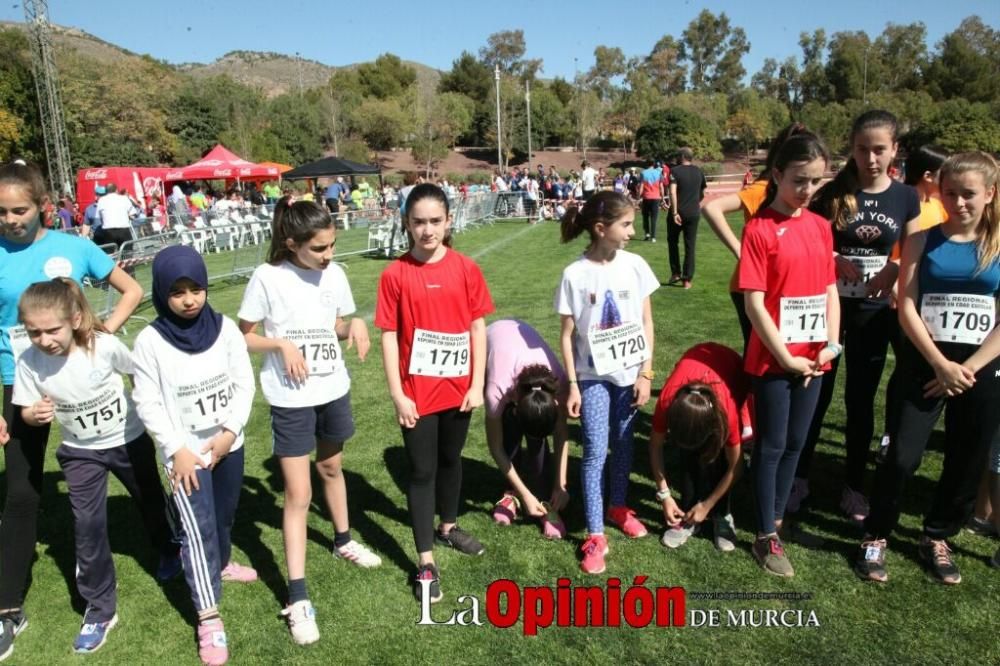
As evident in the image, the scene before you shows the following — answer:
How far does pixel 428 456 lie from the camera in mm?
3076

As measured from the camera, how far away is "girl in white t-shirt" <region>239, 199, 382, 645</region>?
2908 millimetres

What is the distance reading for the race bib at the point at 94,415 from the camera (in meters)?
2.78

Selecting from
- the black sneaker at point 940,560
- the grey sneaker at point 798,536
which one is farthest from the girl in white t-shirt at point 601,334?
the black sneaker at point 940,560

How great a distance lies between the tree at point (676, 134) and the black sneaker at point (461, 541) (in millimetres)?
60837

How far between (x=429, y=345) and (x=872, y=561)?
90.3 inches

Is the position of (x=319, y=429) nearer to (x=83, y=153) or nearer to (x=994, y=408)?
(x=994, y=408)

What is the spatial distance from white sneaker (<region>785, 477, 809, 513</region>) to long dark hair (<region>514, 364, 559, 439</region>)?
1.45 metres

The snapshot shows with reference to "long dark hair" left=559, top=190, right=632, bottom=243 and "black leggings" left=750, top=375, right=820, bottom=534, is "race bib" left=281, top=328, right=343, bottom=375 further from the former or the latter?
"black leggings" left=750, top=375, right=820, bottom=534

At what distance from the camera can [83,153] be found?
156 ft

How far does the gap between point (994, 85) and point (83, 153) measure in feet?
287

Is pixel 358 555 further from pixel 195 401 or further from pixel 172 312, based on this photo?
pixel 172 312

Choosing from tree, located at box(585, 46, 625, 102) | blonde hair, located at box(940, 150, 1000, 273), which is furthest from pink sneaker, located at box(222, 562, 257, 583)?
tree, located at box(585, 46, 625, 102)

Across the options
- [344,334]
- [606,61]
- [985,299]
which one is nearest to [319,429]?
[344,334]

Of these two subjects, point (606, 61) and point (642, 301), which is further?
point (606, 61)
